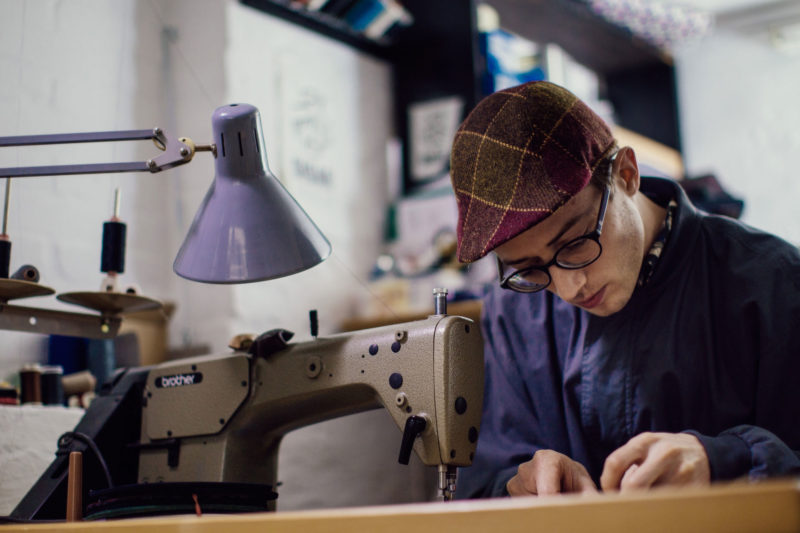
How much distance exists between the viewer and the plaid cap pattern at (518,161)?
38.2 inches

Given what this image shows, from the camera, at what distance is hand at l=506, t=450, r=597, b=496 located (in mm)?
909

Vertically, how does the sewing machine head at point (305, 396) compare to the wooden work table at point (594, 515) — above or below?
above

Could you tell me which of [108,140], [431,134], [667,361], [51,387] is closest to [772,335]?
[667,361]

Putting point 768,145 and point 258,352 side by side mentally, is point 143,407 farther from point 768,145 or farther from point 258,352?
point 768,145

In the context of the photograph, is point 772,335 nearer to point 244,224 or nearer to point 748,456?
point 748,456

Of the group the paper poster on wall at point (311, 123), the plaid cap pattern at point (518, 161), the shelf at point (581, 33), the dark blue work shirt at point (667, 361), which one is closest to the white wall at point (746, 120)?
the shelf at point (581, 33)

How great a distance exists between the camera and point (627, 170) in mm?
→ 1128

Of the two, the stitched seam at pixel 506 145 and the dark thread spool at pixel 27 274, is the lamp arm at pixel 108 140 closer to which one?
the dark thread spool at pixel 27 274

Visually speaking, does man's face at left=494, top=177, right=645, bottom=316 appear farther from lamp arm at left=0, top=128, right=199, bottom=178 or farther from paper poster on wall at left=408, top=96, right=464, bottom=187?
paper poster on wall at left=408, top=96, right=464, bottom=187

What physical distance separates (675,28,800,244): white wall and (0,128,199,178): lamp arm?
314cm

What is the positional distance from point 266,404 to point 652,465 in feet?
1.82

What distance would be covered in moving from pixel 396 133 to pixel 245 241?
74.2 inches

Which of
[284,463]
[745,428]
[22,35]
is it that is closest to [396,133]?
[284,463]

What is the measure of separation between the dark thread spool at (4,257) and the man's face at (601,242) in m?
0.66
